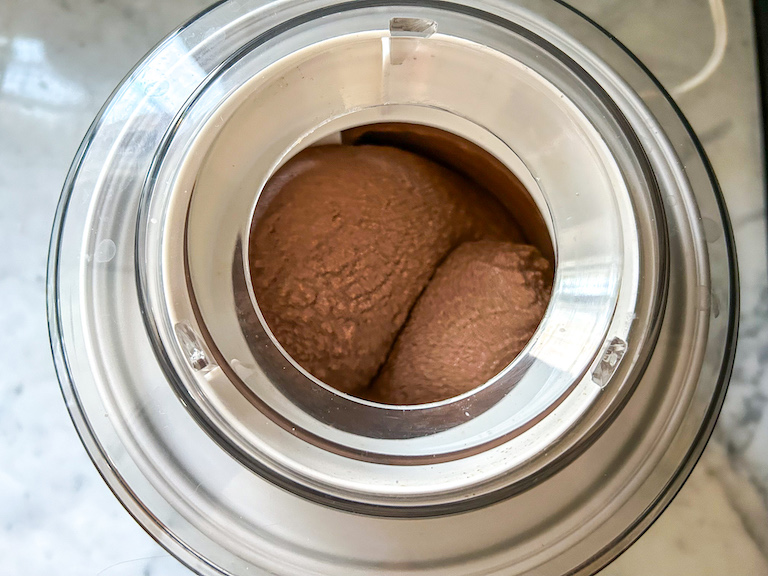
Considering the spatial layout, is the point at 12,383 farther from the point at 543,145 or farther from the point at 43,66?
the point at 543,145

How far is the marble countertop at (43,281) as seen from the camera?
1.63 feet

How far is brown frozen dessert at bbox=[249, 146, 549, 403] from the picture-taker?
1.45 ft

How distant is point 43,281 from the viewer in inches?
20.9

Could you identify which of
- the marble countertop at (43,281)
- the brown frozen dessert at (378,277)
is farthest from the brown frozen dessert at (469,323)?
the marble countertop at (43,281)

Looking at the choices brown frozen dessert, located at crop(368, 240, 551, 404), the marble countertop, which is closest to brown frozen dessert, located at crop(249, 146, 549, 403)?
brown frozen dessert, located at crop(368, 240, 551, 404)

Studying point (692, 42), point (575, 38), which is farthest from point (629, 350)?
point (692, 42)

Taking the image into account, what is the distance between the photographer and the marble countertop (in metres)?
0.50

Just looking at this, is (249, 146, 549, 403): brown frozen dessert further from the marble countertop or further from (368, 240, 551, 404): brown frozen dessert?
the marble countertop

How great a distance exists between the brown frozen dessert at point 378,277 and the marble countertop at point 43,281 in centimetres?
21

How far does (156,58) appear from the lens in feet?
1.41

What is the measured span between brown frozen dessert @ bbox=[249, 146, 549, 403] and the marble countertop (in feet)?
0.68

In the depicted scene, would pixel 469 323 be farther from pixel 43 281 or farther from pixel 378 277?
A: pixel 43 281

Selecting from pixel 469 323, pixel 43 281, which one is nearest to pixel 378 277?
pixel 469 323

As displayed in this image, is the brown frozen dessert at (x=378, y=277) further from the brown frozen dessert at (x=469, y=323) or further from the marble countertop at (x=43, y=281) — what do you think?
the marble countertop at (x=43, y=281)
